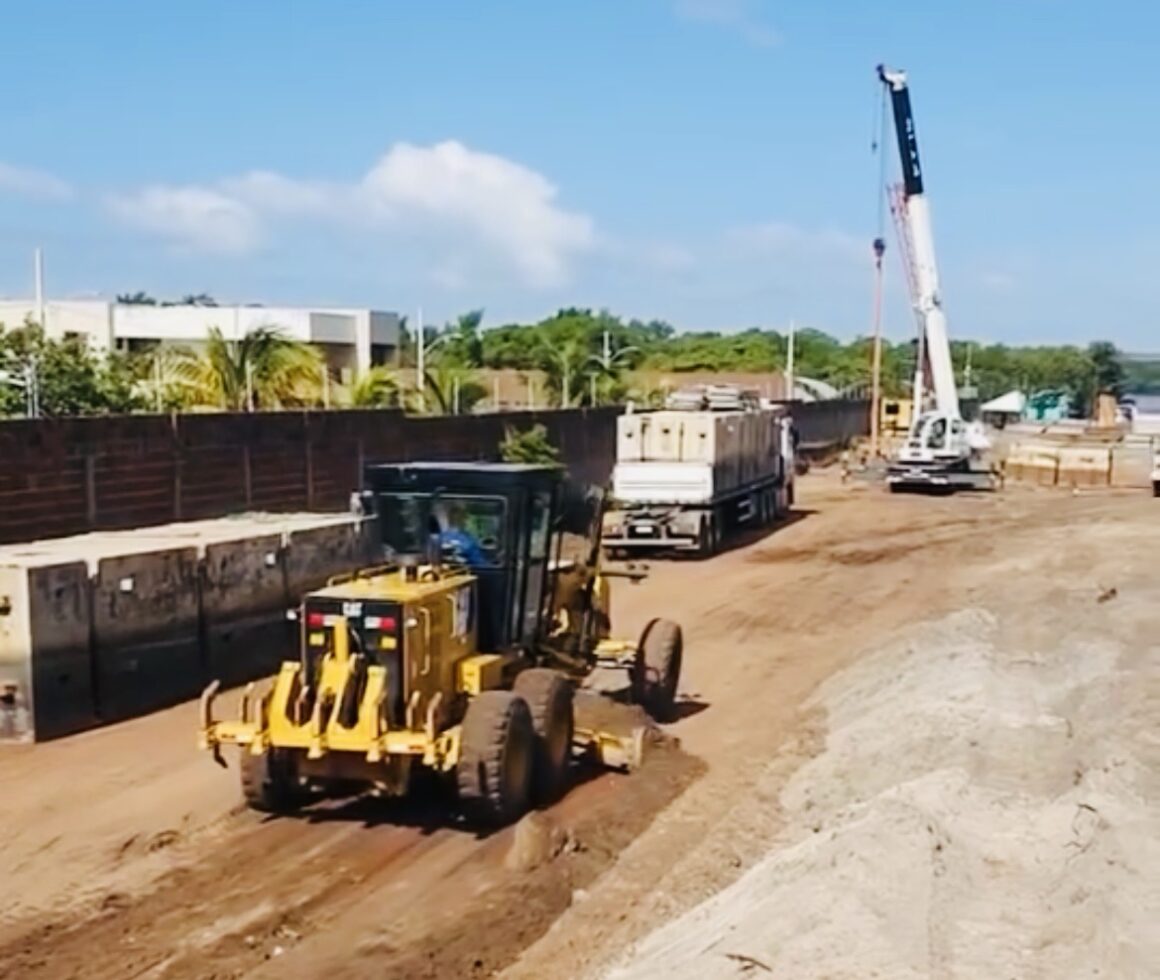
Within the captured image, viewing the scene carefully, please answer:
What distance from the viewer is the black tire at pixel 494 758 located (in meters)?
11.5

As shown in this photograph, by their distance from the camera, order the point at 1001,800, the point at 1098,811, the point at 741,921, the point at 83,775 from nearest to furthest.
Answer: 1. the point at 741,921
2. the point at 1098,811
3. the point at 1001,800
4. the point at 83,775

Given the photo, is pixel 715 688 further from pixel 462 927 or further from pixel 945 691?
pixel 462 927

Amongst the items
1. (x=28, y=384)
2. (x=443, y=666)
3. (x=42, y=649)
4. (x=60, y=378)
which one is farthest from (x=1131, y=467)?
(x=443, y=666)

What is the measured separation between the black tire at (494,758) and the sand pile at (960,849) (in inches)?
76.4

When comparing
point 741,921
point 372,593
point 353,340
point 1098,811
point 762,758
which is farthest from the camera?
point 353,340

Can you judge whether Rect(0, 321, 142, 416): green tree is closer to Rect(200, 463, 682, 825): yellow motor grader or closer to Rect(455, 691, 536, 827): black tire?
Rect(200, 463, 682, 825): yellow motor grader

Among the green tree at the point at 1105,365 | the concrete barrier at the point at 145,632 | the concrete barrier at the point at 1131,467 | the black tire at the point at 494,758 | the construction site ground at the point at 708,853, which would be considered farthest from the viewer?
the green tree at the point at 1105,365

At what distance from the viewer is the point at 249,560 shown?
18359 mm

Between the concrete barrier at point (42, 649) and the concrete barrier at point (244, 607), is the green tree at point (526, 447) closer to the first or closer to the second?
the concrete barrier at point (244, 607)

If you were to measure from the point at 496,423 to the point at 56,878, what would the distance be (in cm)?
2544

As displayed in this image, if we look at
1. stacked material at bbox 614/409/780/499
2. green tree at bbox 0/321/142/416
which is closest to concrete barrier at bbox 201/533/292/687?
green tree at bbox 0/321/142/416

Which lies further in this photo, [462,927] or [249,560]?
[249,560]

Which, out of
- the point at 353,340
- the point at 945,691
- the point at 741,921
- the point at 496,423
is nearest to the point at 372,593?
the point at 741,921

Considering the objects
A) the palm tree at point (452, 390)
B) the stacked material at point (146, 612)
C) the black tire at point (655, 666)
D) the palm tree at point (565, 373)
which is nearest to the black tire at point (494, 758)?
the stacked material at point (146, 612)
